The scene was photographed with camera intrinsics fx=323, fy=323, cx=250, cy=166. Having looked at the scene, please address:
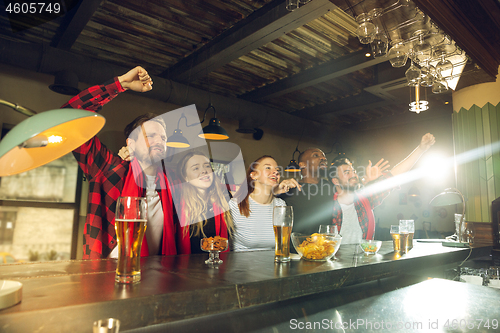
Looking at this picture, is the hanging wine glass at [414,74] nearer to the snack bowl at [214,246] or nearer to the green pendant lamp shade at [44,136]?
the snack bowl at [214,246]

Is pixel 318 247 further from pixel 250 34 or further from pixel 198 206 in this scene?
pixel 250 34

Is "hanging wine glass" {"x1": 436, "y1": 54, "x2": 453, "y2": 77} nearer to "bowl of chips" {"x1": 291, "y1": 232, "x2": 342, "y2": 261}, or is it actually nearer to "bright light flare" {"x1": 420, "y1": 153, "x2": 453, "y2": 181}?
"bowl of chips" {"x1": 291, "y1": 232, "x2": 342, "y2": 261}

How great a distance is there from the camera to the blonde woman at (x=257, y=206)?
2086mm

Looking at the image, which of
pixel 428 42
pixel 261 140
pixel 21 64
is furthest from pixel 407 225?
pixel 261 140

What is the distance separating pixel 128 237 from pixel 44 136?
0.96 ft

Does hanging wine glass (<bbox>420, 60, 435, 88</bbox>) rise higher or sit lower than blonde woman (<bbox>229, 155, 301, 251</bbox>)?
higher

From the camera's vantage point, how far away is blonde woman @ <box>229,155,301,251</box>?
2.09 meters

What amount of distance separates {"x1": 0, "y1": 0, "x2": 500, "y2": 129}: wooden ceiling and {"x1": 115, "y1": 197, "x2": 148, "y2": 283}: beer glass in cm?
159

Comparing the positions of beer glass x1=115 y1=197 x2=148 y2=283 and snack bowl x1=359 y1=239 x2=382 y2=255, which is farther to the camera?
snack bowl x1=359 y1=239 x2=382 y2=255

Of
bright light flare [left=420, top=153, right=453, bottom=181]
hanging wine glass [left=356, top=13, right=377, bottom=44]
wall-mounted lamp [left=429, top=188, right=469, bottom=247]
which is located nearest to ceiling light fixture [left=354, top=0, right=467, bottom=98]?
hanging wine glass [left=356, top=13, right=377, bottom=44]

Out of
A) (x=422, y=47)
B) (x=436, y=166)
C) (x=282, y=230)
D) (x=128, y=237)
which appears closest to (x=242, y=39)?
(x=422, y=47)

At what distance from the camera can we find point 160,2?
2.83 m

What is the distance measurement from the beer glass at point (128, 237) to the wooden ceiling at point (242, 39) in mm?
1592

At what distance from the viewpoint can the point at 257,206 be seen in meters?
2.23
